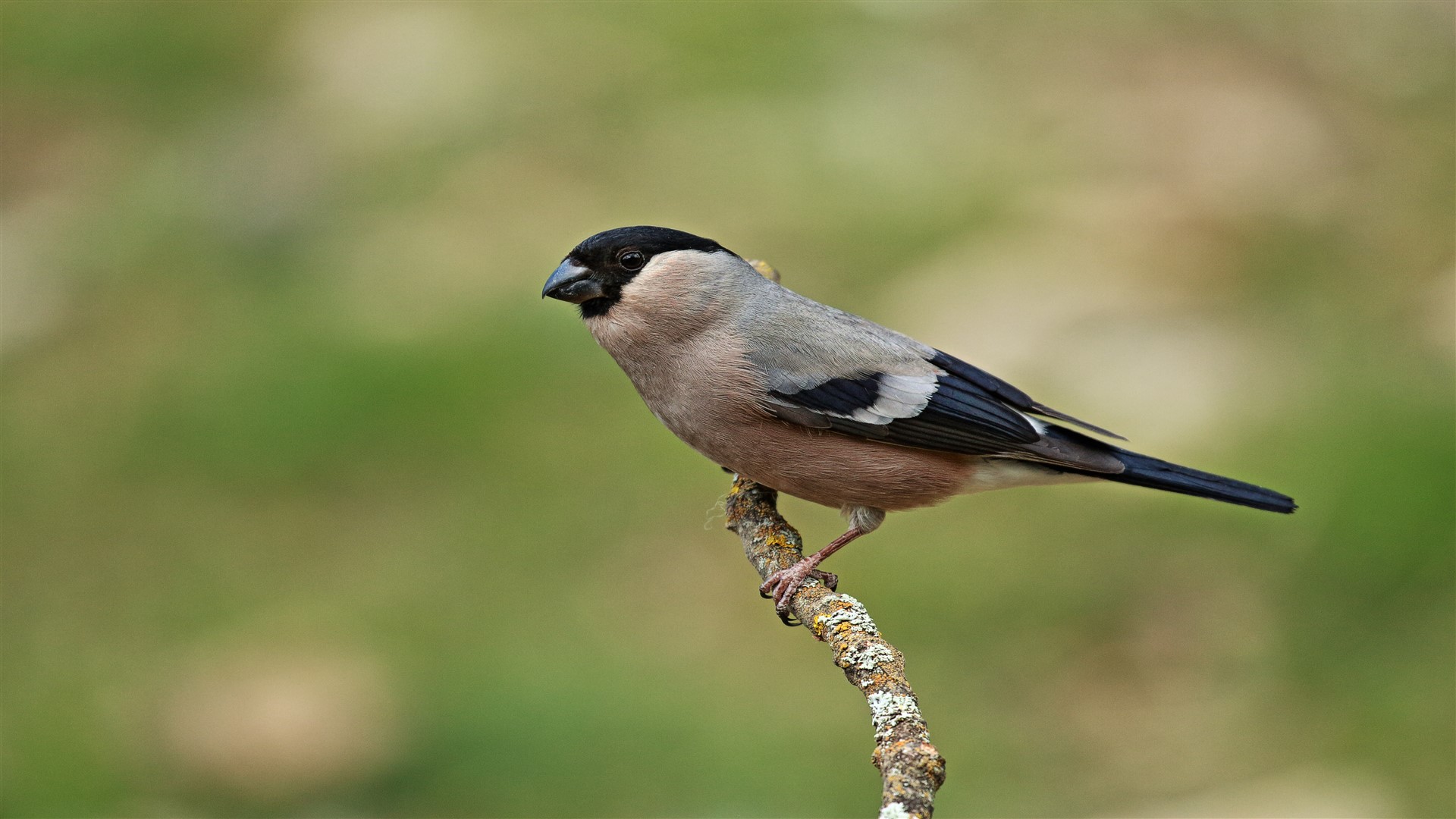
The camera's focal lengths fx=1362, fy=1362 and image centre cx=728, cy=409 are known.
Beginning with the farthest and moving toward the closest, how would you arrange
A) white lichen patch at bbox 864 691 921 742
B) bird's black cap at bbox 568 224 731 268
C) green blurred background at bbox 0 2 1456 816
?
green blurred background at bbox 0 2 1456 816 → bird's black cap at bbox 568 224 731 268 → white lichen patch at bbox 864 691 921 742

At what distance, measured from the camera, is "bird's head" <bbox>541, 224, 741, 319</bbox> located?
531cm

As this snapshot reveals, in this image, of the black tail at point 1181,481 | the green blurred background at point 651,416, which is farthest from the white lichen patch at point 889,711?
the green blurred background at point 651,416

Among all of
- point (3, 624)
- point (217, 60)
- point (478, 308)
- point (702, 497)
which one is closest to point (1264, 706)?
point (702, 497)

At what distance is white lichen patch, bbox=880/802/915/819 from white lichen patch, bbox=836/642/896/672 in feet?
2.34

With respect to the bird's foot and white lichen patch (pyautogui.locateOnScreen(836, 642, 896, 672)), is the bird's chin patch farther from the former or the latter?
white lichen patch (pyautogui.locateOnScreen(836, 642, 896, 672))

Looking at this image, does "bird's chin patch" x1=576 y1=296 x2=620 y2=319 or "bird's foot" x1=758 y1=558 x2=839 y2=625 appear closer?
"bird's foot" x1=758 y1=558 x2=839 y2=625

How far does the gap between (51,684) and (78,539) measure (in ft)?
5.07

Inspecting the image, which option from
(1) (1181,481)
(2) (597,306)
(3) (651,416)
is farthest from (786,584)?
(3) (651,416)

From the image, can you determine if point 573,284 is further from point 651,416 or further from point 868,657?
point 651,416

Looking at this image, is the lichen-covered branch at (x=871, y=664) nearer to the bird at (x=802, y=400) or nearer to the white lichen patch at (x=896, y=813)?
the white lichen patch at (x=896, y=813)

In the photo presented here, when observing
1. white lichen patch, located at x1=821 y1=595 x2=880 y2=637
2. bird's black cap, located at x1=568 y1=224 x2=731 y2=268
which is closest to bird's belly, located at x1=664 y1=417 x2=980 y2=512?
bird's black cap, located at x1=568 y1=224 x2=731 y2=268

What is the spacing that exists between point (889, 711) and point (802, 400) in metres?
1.80

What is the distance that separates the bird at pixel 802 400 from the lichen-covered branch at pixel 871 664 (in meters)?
0.17

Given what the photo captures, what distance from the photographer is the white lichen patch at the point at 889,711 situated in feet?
12.1
